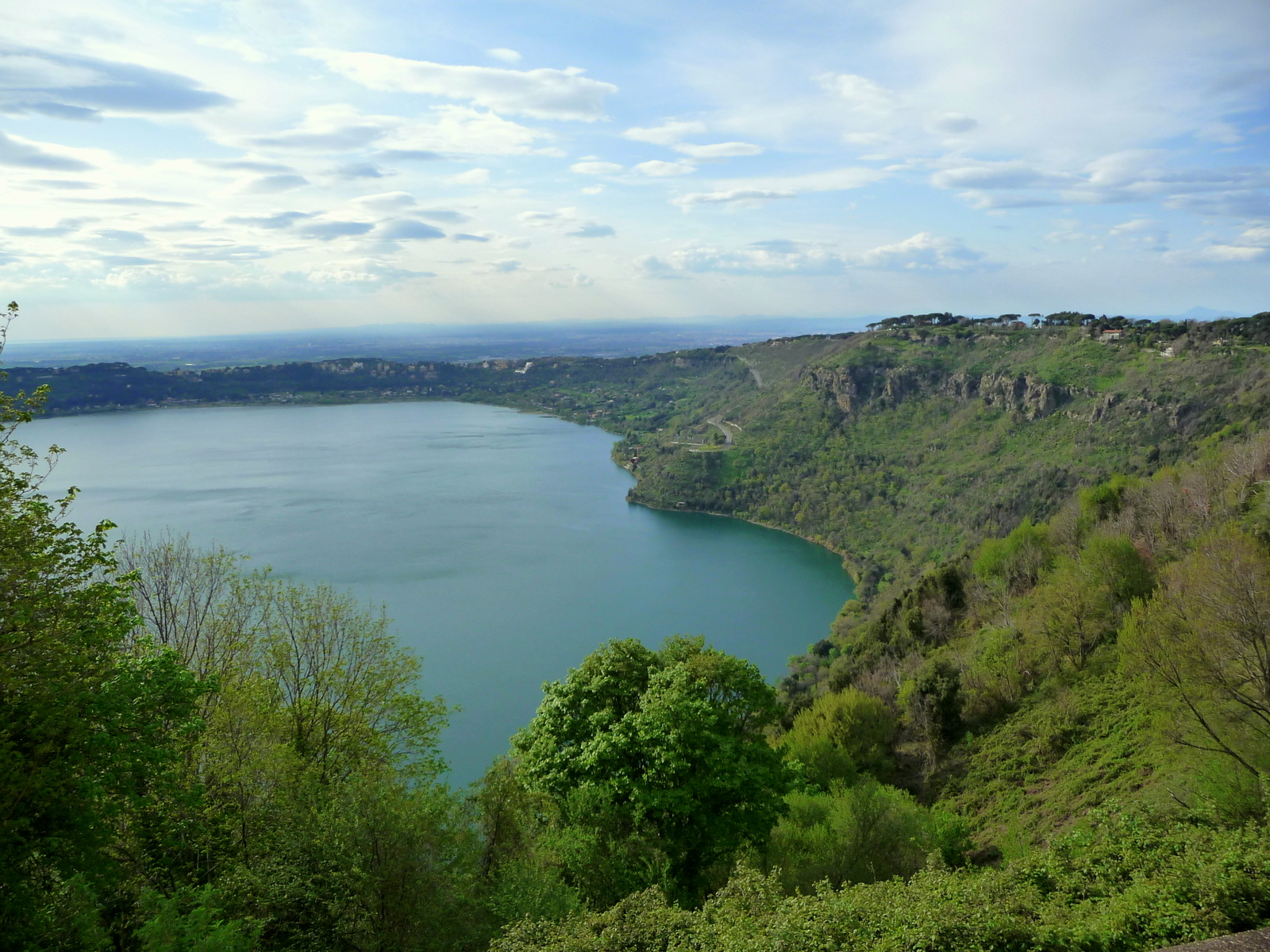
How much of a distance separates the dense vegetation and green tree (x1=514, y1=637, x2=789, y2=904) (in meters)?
0.06

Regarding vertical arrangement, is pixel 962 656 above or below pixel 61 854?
below

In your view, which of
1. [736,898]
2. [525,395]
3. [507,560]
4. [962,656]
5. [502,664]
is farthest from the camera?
[525,395]

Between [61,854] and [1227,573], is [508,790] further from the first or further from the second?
[1227,573]

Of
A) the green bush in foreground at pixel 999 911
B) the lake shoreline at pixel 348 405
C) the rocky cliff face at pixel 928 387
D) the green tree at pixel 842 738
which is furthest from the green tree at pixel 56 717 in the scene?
the rocky cliff face at pixel 928 387

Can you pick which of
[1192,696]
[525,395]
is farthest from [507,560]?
[525,395]

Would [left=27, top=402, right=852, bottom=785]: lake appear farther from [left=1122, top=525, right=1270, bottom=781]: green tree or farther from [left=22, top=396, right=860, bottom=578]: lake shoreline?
[left=1122, top=525, right=1270, bottom=781]: green tree

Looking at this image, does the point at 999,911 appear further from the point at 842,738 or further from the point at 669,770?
the point at 842,738

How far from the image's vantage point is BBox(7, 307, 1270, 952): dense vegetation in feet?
20.7

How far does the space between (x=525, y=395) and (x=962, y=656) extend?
136 m

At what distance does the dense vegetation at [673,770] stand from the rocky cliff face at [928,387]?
112ft

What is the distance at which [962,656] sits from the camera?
22.3 metres

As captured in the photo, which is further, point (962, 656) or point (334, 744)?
point (962, 656)

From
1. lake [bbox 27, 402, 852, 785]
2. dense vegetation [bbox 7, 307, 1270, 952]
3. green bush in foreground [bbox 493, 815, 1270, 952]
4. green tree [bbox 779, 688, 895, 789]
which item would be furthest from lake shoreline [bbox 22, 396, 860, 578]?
green bush in foreground [bbox 493, 815, 1270, 952]

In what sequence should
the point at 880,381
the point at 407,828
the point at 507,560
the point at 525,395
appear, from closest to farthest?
the point at 407,828
the point at 507,560
the point at 880,381
the point at 525,395
